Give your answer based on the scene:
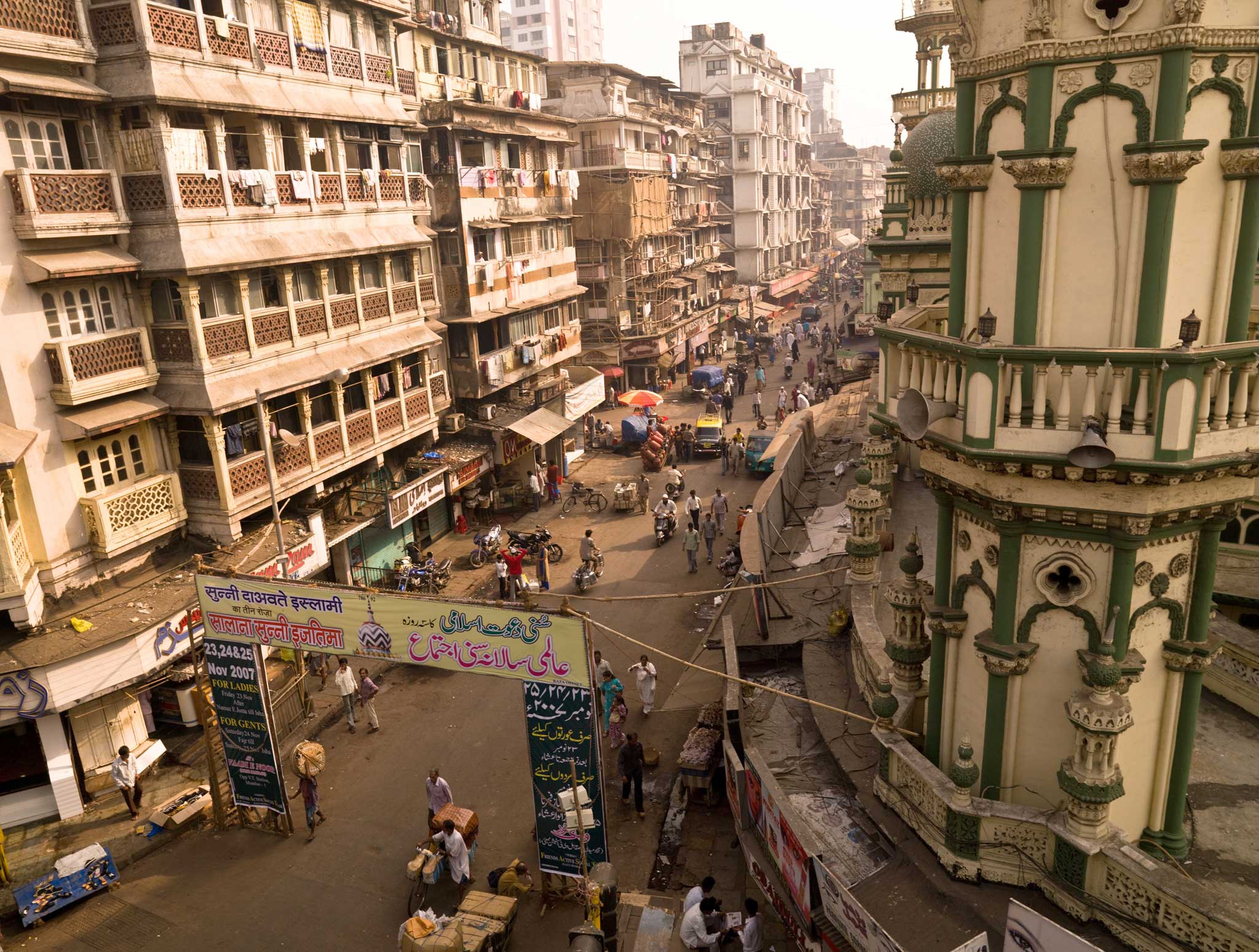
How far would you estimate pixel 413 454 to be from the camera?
27719 mm

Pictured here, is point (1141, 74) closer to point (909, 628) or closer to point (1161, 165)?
point (1161, 165)

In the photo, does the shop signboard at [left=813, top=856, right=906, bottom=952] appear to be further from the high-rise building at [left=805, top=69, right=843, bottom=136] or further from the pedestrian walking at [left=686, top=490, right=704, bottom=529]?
the high-rise building at [left=805, top=69, right=843, bottom=136]

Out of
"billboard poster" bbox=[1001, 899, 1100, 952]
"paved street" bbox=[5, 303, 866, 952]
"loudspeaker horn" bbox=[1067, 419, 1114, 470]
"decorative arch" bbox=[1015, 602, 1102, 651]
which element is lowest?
"paved street" bbox=[5, 303, 866, 952]

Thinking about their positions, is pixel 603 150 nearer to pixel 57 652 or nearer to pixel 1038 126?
pixel 57 652

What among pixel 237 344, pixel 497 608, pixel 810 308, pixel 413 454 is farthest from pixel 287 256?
pixel 810 308

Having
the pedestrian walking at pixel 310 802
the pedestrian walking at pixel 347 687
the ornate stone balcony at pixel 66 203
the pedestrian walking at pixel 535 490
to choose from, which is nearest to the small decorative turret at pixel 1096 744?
the pedestrian walking at pixel 310 802

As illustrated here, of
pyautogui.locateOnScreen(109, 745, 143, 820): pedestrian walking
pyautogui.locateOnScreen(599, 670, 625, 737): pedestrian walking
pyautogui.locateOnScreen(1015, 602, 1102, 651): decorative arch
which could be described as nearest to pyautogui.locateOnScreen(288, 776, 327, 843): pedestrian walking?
pyautogui.locateOnScreen(109, 745, 143, 820): pedestrian walking

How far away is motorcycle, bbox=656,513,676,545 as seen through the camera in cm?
2981

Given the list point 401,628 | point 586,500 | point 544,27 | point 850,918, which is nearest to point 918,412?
point 850,918

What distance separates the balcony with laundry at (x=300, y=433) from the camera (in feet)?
61.2

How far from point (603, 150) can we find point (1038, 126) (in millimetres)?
41693

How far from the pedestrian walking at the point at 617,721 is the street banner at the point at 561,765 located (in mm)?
4639

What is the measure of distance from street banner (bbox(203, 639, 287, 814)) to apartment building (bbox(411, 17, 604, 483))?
16.7m

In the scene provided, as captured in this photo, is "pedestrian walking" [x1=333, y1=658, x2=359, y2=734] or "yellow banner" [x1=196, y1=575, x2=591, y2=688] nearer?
"yellow banner" [x1=196, y1=575, x2=591, y2=688]
